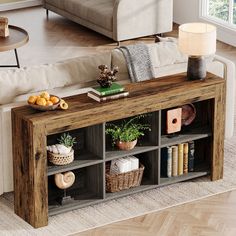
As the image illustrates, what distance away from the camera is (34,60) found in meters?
9.96

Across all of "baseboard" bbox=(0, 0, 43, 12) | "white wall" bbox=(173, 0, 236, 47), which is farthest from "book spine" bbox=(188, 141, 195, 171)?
"baseboard" bbox=(0, 0, 43, 12)

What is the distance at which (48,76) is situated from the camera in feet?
22.4

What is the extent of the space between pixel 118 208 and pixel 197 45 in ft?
4.46

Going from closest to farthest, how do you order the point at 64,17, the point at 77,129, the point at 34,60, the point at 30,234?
the point at 30,234 < the point at 77,129 < the point at 34,60 < the point at 64,17

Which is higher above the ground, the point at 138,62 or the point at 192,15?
the point at 138,62

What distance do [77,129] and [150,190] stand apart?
2.53ft

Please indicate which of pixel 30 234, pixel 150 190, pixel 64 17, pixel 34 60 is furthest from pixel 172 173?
pixel 64 17

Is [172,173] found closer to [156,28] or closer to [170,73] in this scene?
[170,73]

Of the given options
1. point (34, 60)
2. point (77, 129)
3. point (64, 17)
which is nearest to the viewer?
point (77, 129)

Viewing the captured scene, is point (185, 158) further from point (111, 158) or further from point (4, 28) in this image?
point (4, 28)

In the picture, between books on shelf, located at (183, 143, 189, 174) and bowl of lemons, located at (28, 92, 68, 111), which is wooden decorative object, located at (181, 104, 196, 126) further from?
bowl of lemons, located at (28, 92, 68, 111)

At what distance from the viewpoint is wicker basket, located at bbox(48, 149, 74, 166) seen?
21.4 ft

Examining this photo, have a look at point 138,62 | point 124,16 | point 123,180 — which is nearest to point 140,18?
point 124,16

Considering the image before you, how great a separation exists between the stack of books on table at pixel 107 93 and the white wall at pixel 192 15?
4.02 metres
